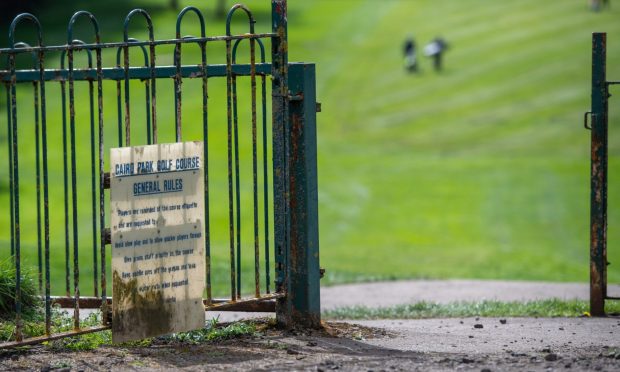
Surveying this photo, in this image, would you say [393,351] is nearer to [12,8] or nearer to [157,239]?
[157,239]

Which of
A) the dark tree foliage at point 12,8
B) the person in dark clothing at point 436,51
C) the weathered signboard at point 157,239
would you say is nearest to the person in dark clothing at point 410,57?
the person in dark clothing at point 436,51

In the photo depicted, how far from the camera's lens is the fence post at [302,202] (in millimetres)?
8062

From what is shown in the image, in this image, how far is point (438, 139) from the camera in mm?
34250

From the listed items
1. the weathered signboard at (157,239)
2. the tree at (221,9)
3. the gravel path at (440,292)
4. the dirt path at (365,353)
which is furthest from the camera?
the tree at (221,9)

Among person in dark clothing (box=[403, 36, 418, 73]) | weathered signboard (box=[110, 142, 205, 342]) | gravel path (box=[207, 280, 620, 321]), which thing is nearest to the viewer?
weathered signboard (box=[110, 142, 205, 342])

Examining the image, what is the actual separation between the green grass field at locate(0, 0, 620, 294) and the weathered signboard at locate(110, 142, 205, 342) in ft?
21.0

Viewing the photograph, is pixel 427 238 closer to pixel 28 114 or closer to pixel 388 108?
pixel 388 108

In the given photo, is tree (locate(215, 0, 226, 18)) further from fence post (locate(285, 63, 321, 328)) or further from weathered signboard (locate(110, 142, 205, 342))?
weathered signboard (locate(110, 142, 205, 342))

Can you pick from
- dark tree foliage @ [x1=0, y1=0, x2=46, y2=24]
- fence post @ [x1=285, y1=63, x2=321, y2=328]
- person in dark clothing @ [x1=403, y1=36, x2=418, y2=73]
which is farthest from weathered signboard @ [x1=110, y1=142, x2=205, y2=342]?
dark tree foliage @ [x1=0, y1=0, x2=46, y2=24]

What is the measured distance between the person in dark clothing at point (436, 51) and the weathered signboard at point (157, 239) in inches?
1464

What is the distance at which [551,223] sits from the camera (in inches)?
900

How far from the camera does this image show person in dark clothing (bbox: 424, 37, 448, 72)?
43906mm

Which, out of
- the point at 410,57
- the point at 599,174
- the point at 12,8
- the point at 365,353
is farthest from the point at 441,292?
the point at 12,8

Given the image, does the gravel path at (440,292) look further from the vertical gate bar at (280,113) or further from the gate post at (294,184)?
the vertical gate bar at (280,113)
